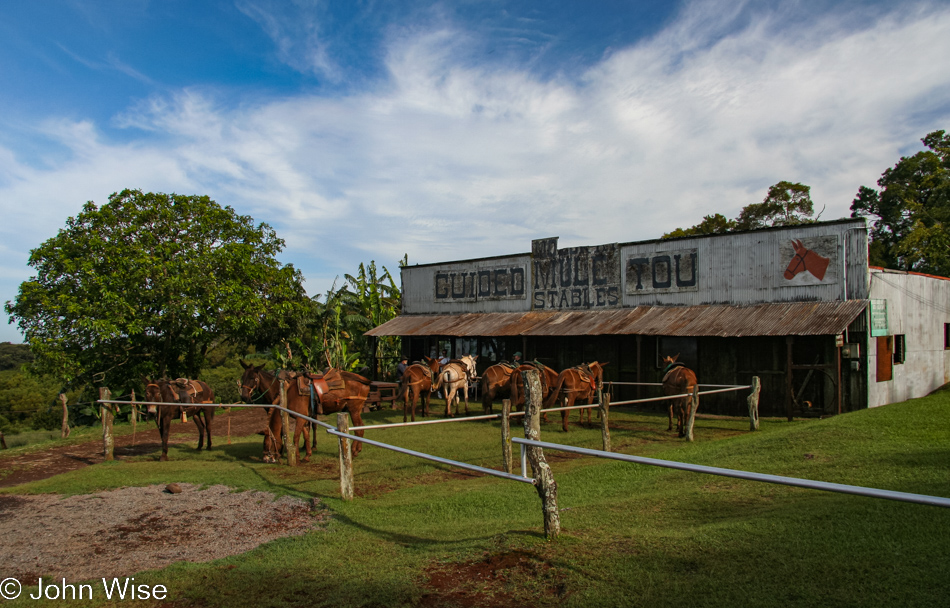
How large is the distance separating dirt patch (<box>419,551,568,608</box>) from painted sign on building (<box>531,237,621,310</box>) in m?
15.8

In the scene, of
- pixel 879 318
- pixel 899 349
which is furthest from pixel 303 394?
pixel 899 349

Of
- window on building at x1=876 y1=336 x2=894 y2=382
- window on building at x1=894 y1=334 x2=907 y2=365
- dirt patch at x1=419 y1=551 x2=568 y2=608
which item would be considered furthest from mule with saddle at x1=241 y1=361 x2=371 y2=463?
window on building at x1=894 y1=334 x2=907 y2=365

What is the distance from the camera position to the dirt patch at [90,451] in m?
10.6

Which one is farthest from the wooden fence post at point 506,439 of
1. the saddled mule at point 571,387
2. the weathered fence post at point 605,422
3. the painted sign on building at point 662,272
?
the painted sign on building at point 662,272

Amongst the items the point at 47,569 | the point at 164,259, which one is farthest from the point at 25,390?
the point at 47,569

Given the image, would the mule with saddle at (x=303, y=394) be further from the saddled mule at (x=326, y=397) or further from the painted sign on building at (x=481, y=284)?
the painted sign on building at (x=481, y=284)

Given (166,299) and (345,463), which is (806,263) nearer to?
(345,463)

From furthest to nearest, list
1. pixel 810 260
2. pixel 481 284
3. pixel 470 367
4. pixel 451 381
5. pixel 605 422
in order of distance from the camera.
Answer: pixel 481 284
pixel 470 367
pixel 451 381
pixel 810 260
pixel 605 422

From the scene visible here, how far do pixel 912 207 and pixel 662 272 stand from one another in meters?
20.8

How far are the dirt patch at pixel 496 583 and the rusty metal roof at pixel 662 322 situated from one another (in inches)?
467

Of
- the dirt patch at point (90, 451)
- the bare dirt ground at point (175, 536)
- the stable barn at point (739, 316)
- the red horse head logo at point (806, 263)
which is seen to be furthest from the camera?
the red horse head logo at point (806, 263)

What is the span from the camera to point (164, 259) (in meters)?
19.2

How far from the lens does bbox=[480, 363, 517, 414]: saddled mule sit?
14.8 m

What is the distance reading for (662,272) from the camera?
18469 millimetres
